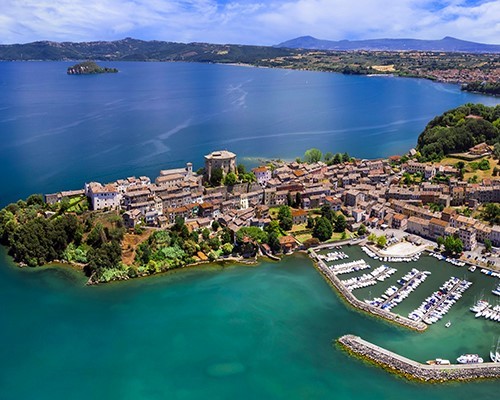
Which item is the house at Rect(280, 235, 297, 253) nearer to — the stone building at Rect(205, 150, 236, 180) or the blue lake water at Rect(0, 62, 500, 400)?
the blue lake water at Rect(0, 62, 500, 400)

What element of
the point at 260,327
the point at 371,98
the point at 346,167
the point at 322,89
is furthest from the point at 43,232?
the point at 322,89

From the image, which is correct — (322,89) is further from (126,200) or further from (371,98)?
(126,200)

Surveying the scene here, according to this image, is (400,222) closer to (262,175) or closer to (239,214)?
(239,214)

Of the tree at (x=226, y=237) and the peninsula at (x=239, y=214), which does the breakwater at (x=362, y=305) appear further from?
the tree at (x=226, y=237)

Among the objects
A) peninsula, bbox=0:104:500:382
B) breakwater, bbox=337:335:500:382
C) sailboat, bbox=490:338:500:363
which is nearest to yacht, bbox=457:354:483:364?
breakwater, bbox=337:335:500:382

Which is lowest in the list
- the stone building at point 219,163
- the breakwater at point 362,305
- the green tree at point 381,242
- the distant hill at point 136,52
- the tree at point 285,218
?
the breakwater at point 362,305

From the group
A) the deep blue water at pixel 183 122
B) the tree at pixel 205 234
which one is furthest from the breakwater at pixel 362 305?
the deep blue water at pixel 183 122

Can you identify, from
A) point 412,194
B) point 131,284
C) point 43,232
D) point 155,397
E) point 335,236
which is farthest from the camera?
point 412,194
